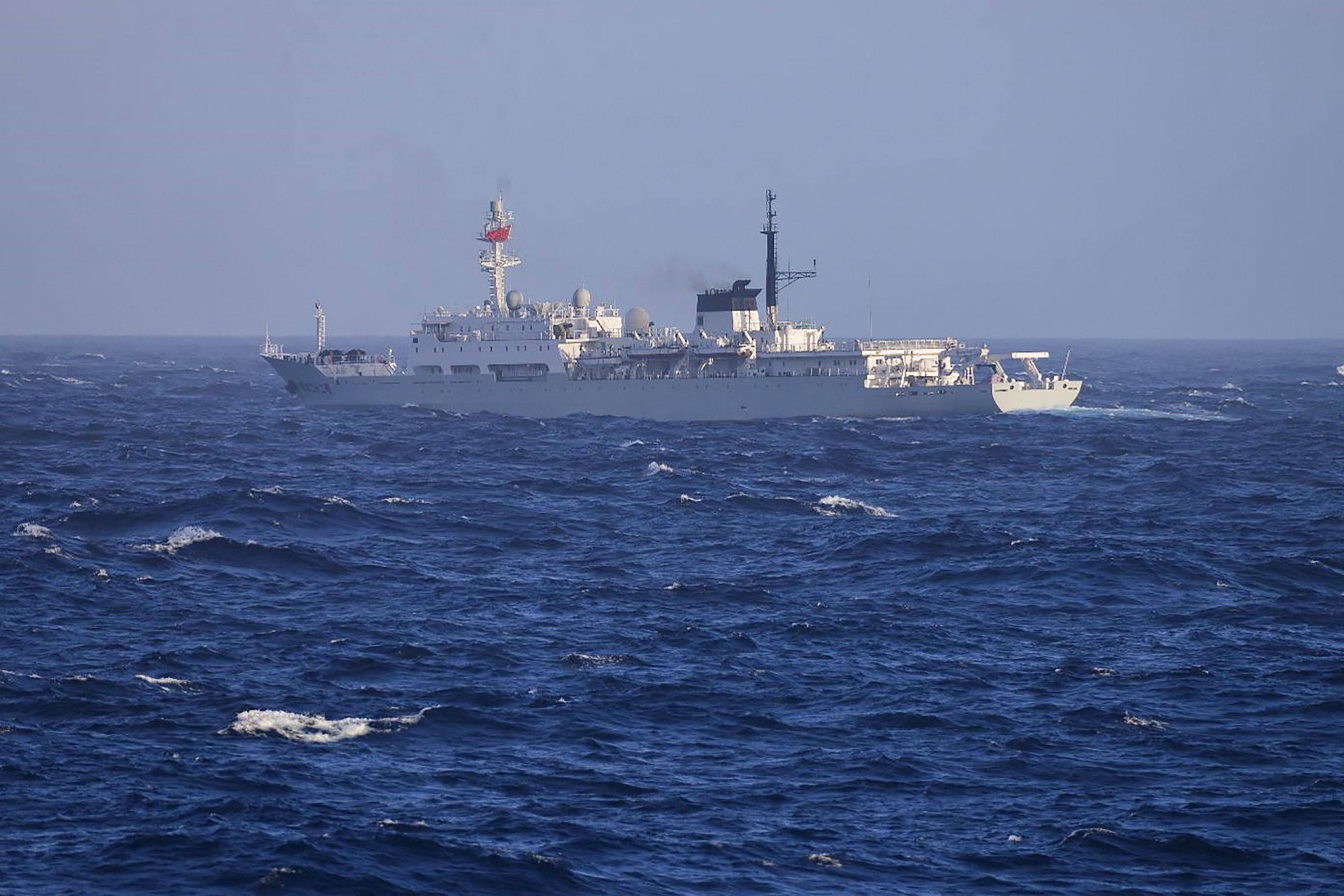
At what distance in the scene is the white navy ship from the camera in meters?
74.4

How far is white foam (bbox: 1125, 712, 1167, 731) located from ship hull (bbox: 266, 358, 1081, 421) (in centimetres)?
5123

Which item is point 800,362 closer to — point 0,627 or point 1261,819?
point 0,627

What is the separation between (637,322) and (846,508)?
3860 centimetres

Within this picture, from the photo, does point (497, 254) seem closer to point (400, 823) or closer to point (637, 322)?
point (637, 322)

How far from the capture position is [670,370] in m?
77.0

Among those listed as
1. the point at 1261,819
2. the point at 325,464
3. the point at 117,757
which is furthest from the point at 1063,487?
the point at 117,757

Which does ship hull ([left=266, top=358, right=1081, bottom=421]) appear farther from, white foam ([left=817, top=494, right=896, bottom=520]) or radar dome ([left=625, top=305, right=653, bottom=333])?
white foam ([left=817, top=494, right=896, bottom=520])

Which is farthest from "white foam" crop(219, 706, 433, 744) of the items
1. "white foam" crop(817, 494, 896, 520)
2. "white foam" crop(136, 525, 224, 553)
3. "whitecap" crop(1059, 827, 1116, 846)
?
"white foam" crop(817, 494, 896, 520)

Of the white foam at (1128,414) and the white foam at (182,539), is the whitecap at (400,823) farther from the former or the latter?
the white foam at (1128,414)

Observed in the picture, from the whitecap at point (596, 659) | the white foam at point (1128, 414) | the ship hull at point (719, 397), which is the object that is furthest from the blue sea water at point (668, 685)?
the white foam at point (1128, 414)

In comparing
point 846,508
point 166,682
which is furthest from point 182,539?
point 846,508

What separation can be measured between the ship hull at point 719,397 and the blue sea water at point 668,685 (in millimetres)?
22960

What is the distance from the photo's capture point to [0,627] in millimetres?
27281

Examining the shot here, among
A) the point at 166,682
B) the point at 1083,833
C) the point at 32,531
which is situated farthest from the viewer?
the point at 32,531
